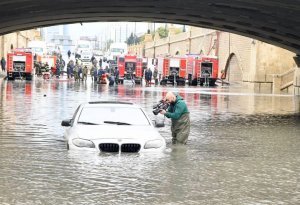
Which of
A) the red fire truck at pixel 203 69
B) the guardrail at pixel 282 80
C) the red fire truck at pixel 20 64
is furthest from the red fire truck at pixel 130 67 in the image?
the guardrail at pixel 282 80

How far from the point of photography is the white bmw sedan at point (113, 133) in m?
12.6

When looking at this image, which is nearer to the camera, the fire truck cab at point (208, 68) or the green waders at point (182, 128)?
the green waders at point (182, 128)

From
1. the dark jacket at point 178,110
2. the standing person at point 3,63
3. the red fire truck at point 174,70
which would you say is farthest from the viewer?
the standing person at point 3,63

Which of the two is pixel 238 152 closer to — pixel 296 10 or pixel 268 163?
pixel 268 163

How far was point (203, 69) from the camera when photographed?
68375 millimetres

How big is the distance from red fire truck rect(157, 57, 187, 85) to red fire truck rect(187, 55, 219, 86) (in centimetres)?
97

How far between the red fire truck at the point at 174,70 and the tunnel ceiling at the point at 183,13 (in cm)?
2096

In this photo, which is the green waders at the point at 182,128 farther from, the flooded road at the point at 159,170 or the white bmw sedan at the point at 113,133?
the white bmw sedan at the point at 113,133

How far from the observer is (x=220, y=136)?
17672 millimetres

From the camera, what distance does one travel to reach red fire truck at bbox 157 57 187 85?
69.6 m

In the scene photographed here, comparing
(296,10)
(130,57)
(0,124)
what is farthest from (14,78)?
(0,124)

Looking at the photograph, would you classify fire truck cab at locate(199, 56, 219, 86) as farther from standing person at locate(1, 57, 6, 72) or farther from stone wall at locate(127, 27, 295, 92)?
standing person at locate(1, 57, 6, 72)

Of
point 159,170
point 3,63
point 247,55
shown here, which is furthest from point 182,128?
point 3,63

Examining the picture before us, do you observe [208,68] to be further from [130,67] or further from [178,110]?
[178,110]
